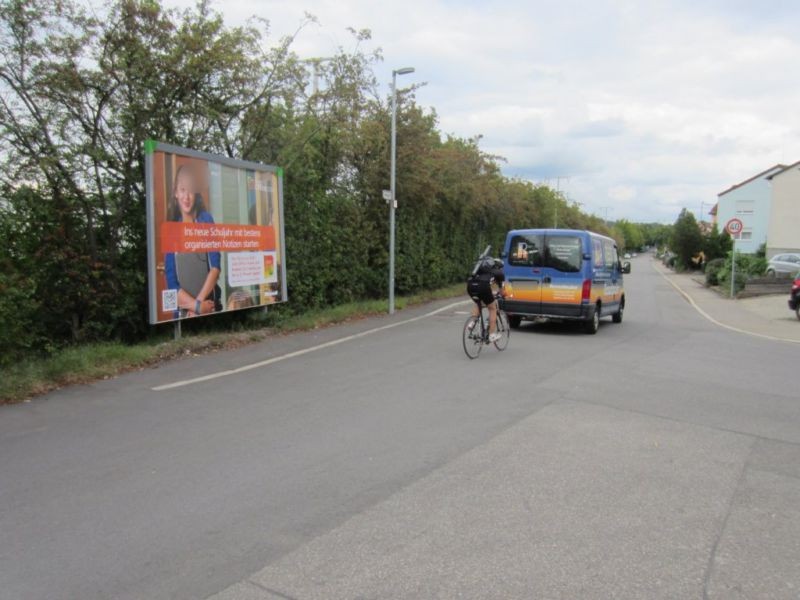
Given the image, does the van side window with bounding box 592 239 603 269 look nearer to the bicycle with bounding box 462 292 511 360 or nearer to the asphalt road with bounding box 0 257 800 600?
the bicycle with bounding box 462 292 511 360

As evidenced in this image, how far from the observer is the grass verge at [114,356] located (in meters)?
7.47

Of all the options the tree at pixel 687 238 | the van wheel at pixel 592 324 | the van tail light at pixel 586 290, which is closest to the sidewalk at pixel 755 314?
the van wheel at pixel 592 324

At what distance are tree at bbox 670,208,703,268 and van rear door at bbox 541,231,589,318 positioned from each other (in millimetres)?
47565

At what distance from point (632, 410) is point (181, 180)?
7526 millimetres

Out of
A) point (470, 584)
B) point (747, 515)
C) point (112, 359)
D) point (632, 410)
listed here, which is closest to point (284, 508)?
point (470, 584)

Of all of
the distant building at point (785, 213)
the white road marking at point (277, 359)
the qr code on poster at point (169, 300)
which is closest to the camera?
the white road marking at point (277, 359)

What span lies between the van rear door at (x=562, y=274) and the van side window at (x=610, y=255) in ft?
5.21

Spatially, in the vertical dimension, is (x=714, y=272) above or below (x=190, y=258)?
below

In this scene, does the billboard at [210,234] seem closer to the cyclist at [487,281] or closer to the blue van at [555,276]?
the cyclist at [487,281]

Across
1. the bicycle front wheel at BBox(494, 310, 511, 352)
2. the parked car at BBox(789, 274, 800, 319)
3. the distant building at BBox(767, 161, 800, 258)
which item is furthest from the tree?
the bicycle front wheel at BBox(494, 310, 511, 352)

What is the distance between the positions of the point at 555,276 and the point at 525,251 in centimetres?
89

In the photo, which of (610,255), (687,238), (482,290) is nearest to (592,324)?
(610,255)

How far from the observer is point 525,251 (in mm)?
14031

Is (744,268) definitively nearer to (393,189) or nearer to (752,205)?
(393,189)
